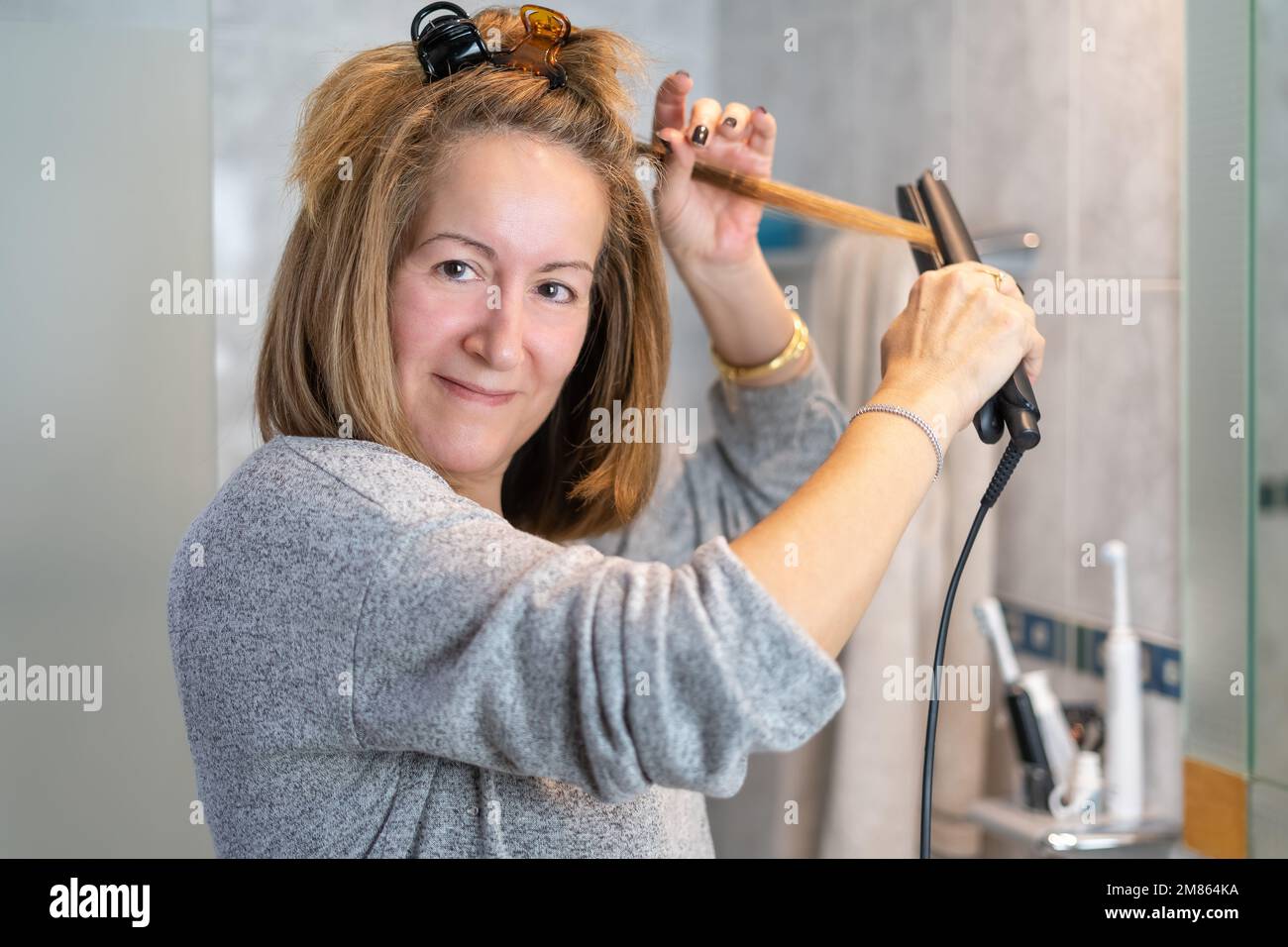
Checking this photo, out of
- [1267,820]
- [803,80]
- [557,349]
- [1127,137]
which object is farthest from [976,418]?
[803,80]

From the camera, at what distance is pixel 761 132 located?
89 cm

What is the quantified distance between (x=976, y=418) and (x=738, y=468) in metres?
0.38

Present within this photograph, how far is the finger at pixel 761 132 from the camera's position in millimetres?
879

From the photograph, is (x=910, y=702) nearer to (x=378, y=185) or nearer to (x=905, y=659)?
(x=905, y=659)

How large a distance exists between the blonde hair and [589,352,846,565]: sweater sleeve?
0.22 meters

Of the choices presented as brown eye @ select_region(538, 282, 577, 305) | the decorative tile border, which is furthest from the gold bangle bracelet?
the decorative tile border

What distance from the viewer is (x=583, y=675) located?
0.51m

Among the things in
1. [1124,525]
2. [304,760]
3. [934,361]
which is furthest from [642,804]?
[1124,525]

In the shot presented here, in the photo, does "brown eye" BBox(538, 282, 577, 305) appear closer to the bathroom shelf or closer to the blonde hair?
the blonde hair

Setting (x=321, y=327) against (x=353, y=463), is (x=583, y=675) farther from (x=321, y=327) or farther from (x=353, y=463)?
(x=321, y=327)

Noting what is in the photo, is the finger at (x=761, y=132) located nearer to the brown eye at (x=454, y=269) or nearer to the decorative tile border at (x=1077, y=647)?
the brown eye at (x=454, y=269)

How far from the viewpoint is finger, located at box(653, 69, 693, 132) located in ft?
2.72

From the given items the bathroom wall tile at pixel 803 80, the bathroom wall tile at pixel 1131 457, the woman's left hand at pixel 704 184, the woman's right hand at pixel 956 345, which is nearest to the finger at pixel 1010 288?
the woman's right hand at pixel 956 345

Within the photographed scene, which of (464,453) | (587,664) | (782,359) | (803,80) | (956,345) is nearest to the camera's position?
(587,664)
